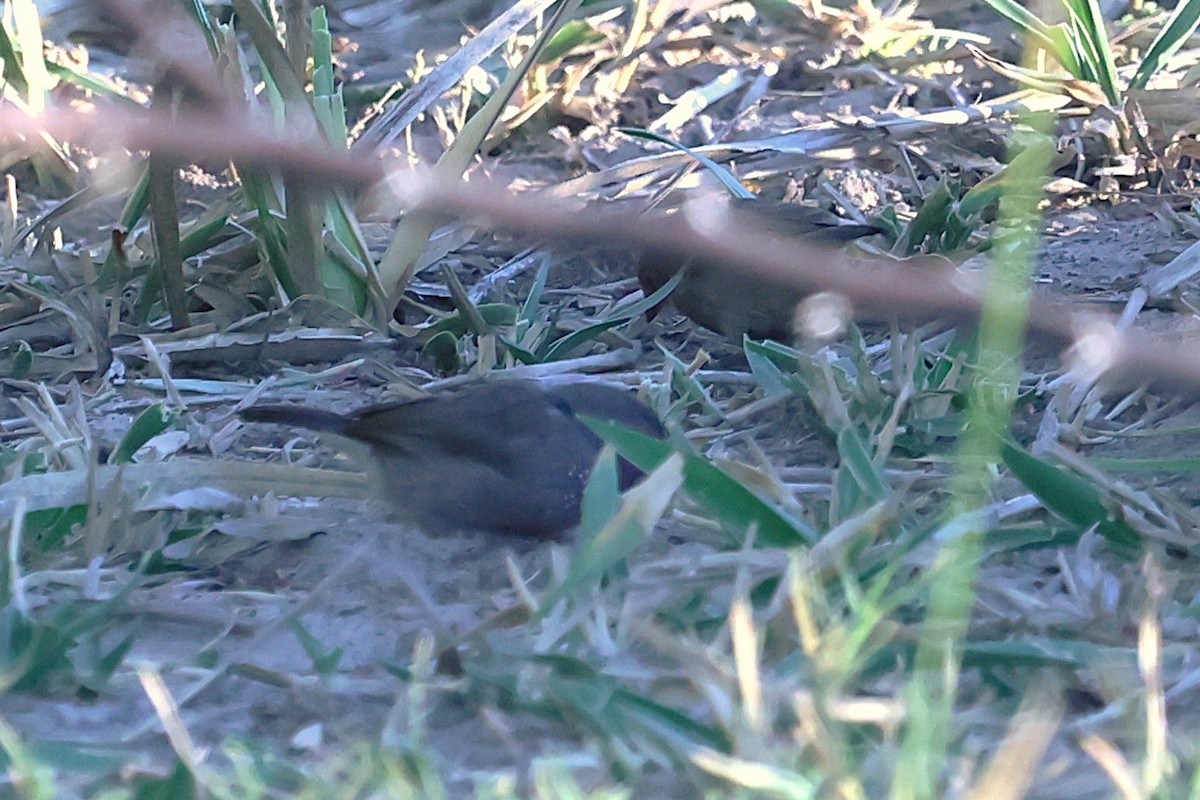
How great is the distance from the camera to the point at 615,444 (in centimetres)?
176

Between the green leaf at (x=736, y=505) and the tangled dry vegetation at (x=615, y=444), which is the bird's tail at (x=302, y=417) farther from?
the green leaf at (x=736, y=505)

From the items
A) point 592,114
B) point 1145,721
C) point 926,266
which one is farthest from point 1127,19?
point 1145,721

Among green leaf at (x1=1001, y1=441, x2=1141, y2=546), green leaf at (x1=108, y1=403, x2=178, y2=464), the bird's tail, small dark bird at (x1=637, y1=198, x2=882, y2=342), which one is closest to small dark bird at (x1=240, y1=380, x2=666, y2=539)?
the bird's tail

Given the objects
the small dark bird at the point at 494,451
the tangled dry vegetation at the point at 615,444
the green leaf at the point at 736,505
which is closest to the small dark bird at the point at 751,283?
the tangled dry vegetation at the point at 615,444

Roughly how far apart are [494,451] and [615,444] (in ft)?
1.16

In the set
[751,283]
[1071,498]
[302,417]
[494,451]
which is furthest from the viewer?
[751,283]

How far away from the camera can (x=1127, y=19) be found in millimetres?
4758

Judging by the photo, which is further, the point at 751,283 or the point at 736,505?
the point at 751,283

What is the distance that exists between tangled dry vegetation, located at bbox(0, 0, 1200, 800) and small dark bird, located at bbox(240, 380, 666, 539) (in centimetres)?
5

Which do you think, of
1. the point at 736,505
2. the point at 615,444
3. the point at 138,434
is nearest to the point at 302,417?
the point at 138,434

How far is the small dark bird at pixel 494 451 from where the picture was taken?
6.67 feet

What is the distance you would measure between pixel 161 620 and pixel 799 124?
2.96 m

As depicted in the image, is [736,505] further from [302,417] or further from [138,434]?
[138,434]

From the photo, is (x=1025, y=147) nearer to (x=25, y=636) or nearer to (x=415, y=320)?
(x=415, y=320)
